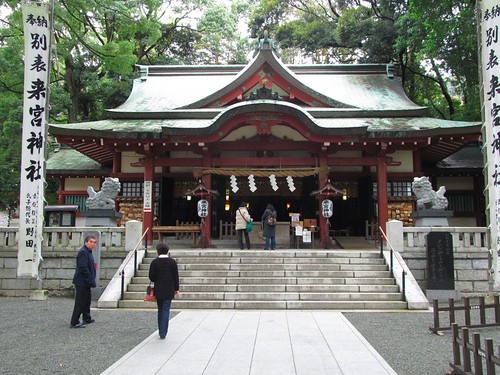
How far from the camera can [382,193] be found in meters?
14.4

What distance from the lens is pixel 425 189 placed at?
12.3 m

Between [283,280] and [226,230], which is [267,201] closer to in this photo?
[226,230]

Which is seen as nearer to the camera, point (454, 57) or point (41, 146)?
point (41, 146)

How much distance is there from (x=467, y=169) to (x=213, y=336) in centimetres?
1421

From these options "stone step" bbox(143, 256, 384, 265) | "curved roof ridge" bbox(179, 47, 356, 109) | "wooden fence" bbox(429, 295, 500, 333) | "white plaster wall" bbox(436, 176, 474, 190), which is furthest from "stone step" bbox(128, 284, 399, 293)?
"white plaster wall" bbox(436, 176, 474, 190)

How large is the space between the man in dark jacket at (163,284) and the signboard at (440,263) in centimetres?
704

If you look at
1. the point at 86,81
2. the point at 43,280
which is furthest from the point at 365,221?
the point at 86,81

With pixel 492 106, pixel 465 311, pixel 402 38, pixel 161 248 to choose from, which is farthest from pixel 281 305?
pixel 402 38

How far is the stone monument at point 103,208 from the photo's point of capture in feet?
41.4

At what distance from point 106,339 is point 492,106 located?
891 cm

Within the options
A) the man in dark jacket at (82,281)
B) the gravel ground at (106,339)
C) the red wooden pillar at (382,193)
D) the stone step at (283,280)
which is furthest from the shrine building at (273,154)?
the man in dark jacket at (82,281)

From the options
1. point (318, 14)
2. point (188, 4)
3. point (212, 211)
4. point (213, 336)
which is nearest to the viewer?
point (213, 336)

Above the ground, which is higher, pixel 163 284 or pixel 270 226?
pixel 270 226

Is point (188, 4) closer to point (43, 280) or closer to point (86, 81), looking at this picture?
point (86, 81)
